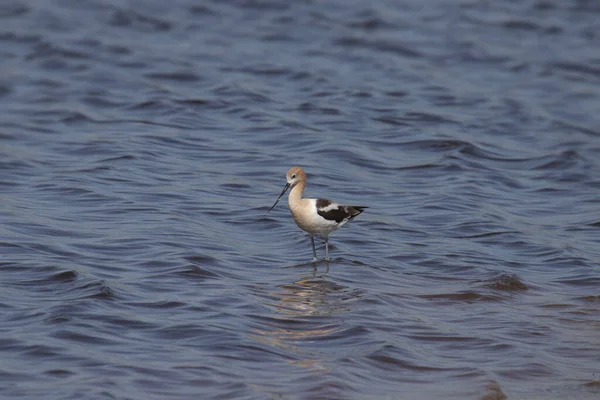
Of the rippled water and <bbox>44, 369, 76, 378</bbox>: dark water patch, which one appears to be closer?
<bbox>44, 369, 76, 378</bbox>: dark water patch

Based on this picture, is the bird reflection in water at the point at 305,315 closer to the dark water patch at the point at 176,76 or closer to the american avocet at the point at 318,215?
the american avocet at the point at 318,215

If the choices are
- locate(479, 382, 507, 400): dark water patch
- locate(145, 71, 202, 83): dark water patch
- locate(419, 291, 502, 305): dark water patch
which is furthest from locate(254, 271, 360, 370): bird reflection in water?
locate(145, 71, 202, 83): dark water patch

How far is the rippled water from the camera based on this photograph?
8594 mm

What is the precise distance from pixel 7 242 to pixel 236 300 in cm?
282

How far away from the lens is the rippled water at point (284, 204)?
28.2 feet

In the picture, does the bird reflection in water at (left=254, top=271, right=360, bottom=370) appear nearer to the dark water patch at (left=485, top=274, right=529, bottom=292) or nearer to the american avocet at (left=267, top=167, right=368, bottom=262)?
the american avocet at (left=267, top=167, right=368, bottom=262)

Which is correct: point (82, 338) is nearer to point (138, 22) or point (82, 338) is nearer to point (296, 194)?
point (296, 194)

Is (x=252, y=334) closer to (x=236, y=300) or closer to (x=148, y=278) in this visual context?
(x=236, y=300)

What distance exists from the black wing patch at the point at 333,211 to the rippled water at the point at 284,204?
0.51 metres

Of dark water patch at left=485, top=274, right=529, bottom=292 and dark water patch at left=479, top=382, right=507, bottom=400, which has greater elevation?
dark water patch at left=479, top=382, right=507, bottom=400

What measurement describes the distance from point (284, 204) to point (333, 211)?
2.31 m

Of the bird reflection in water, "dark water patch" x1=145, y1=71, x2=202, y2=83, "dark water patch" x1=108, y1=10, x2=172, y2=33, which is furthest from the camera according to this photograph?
"dark water patch" x1=108, y1=10, x2=172, y2=33

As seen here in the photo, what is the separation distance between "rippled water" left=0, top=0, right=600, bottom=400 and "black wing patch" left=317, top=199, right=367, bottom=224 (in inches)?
20.1

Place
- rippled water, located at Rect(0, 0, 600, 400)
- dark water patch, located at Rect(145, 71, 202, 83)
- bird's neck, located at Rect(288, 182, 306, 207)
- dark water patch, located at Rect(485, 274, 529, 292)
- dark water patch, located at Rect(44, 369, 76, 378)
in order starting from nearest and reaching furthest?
dark water patch, located at Rect(44, 369, 76, 378), rippled water, located at Rect(0, 0, 600, 400), dark water patch, located at Rect(485, 274, 529, 292), bird's neck, located at Rect(288, 182, 306, 207), dark water patch, located at Rect(145, 71, 202, 83)
